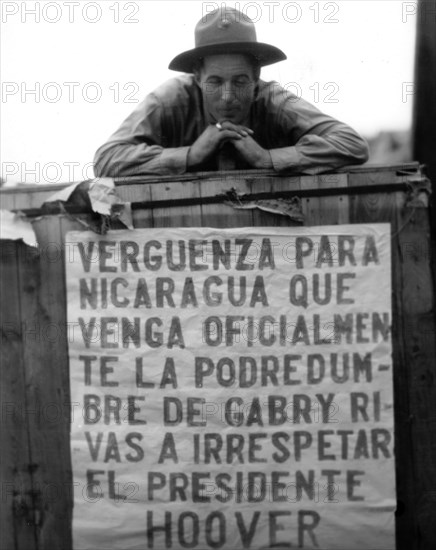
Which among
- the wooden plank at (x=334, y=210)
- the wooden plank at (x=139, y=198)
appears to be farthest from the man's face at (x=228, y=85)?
the wooden plank at (x=334, y=210)

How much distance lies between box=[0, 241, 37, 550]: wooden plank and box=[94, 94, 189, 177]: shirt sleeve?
0.66 metres

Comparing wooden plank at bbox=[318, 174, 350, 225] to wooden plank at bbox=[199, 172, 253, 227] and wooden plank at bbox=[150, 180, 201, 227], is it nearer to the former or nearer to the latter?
wooden plank at bbox=[199, 172, 253, 227]

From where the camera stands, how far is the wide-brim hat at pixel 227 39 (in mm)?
4855

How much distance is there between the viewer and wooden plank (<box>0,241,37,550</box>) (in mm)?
4469

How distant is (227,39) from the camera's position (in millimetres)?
4871

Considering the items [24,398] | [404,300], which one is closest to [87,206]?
[24,398]

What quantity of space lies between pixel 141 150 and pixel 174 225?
52 centimetres

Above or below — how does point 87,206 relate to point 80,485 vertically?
above

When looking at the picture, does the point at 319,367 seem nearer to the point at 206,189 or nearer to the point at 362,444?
the point at 362,444

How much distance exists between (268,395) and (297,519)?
607mm

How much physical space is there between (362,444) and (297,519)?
1.55ft

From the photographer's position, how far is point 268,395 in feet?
14.2

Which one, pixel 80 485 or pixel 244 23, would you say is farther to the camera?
pixel 244 23

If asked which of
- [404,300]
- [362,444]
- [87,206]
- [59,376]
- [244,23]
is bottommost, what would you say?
[362,444]
